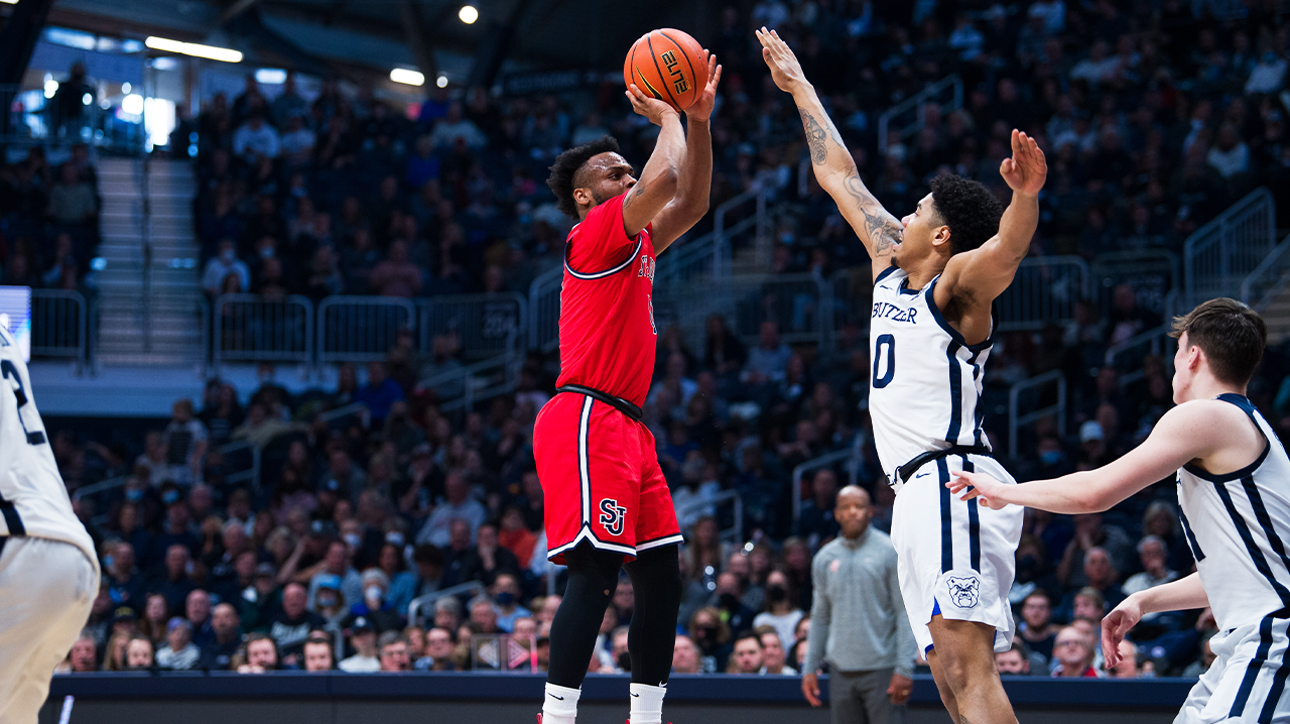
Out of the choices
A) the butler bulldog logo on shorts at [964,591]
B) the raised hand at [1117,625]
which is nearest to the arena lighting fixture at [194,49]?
the butler bulldog logo on shorts at [964,591]

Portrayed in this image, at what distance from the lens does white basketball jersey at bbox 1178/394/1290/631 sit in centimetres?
338

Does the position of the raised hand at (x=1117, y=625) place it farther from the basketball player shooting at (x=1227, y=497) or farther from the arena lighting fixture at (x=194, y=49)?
the arena lighting fixture at (x=194, y=49)

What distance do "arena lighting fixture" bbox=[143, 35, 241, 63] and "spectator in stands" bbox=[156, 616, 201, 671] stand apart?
15.0 metres

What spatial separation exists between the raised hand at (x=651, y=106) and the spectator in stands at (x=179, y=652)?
698 cm

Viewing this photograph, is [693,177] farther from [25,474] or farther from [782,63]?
[25,474]

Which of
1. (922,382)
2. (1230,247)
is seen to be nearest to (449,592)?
(922,382)

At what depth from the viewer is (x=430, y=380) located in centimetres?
1515

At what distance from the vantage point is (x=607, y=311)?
4.78 metres

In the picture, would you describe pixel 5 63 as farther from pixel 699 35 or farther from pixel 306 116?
pixel 699 35

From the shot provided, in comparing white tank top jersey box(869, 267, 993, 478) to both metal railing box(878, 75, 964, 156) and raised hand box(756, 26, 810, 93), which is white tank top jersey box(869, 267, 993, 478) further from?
metal railing box(878, 75, 964, 156)

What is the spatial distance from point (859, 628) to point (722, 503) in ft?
15.4

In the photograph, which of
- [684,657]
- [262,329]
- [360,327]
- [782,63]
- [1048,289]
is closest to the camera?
[782,63]

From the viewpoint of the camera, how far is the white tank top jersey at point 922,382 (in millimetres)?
4305

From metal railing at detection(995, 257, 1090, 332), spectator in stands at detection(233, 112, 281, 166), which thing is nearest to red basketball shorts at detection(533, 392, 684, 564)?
metal railing at detection(995, 257, 1090, 332)
